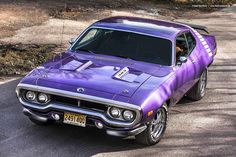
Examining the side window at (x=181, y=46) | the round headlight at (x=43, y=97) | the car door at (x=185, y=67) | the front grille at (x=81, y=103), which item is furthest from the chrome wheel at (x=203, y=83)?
the round headlight at (x=43, y=97)

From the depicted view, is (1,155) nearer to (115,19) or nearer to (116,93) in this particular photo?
(116,93)

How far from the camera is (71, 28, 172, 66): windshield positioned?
7.52 metres

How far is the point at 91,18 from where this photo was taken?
16.1 metres

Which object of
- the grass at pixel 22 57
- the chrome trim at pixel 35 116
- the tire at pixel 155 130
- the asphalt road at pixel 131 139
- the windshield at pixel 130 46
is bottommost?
the grass at pixel 22 57

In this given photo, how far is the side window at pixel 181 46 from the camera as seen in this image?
7932 mm

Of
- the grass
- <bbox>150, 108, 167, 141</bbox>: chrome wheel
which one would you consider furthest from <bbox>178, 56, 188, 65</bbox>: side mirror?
the grass

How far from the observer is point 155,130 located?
22.4 feet

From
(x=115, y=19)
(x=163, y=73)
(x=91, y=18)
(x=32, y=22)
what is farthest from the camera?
(x=91, y=18)

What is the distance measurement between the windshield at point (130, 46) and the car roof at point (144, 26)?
0.30ft

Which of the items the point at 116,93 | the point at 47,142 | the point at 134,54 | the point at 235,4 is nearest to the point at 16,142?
the point at 47,142

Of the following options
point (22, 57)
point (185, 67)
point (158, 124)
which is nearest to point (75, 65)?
point (158, 124)

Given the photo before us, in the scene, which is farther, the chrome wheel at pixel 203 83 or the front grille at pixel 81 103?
the chrome wheel at pixel 203 83

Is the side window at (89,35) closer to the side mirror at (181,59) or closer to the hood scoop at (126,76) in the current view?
the hood scoop at (126,76)

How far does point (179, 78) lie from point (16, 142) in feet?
8.74
